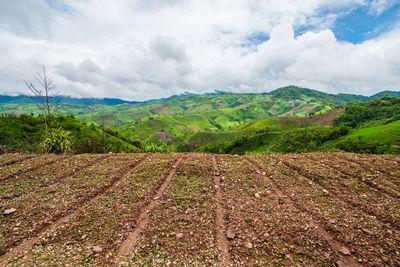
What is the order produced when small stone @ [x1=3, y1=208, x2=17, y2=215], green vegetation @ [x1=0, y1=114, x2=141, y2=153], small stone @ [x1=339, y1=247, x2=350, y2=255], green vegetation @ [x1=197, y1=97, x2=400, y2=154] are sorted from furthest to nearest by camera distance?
1. green vegetation @ [x1=197, y1=97, x2=400, y2=154]
2. green vegetation @ [x1=0, y1=114, x2=141, y2=153]
3. small stone @ [x1=3, y1=208, x2=17, y2=215]
4. small stone @ [x1=339, y1=247, x2=350, y2=255]

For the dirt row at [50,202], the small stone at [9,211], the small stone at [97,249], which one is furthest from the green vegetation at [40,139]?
the small stone at [97,249]

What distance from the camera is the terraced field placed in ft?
13.9

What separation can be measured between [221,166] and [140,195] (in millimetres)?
4637

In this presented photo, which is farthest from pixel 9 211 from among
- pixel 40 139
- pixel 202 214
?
pixel 40 139

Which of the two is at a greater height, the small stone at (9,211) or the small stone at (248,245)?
the small stone at (9,211)

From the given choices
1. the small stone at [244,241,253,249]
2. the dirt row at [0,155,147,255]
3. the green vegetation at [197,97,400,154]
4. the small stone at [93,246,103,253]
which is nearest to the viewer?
the small stone at [93,246,103,253]

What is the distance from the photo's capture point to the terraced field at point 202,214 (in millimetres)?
4250

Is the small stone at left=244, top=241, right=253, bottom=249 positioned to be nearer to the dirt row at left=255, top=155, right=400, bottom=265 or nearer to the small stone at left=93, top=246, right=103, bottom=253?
the dirt row at left=255, top=155, right=400, bottom=265

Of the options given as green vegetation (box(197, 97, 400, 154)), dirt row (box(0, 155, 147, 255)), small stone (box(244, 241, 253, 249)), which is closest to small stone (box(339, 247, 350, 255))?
small stone (box(244, 241, 253, 249))

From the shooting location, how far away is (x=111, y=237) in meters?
4.79

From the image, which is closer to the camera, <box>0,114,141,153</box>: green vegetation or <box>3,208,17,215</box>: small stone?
<box>3,208,17,215</box>: small stone

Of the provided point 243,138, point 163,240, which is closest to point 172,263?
point 163,240

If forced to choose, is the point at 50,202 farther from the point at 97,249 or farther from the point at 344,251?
the point at 344,251

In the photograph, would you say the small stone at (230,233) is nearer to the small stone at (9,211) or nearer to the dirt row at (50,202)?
the dirt row at (50,202)
